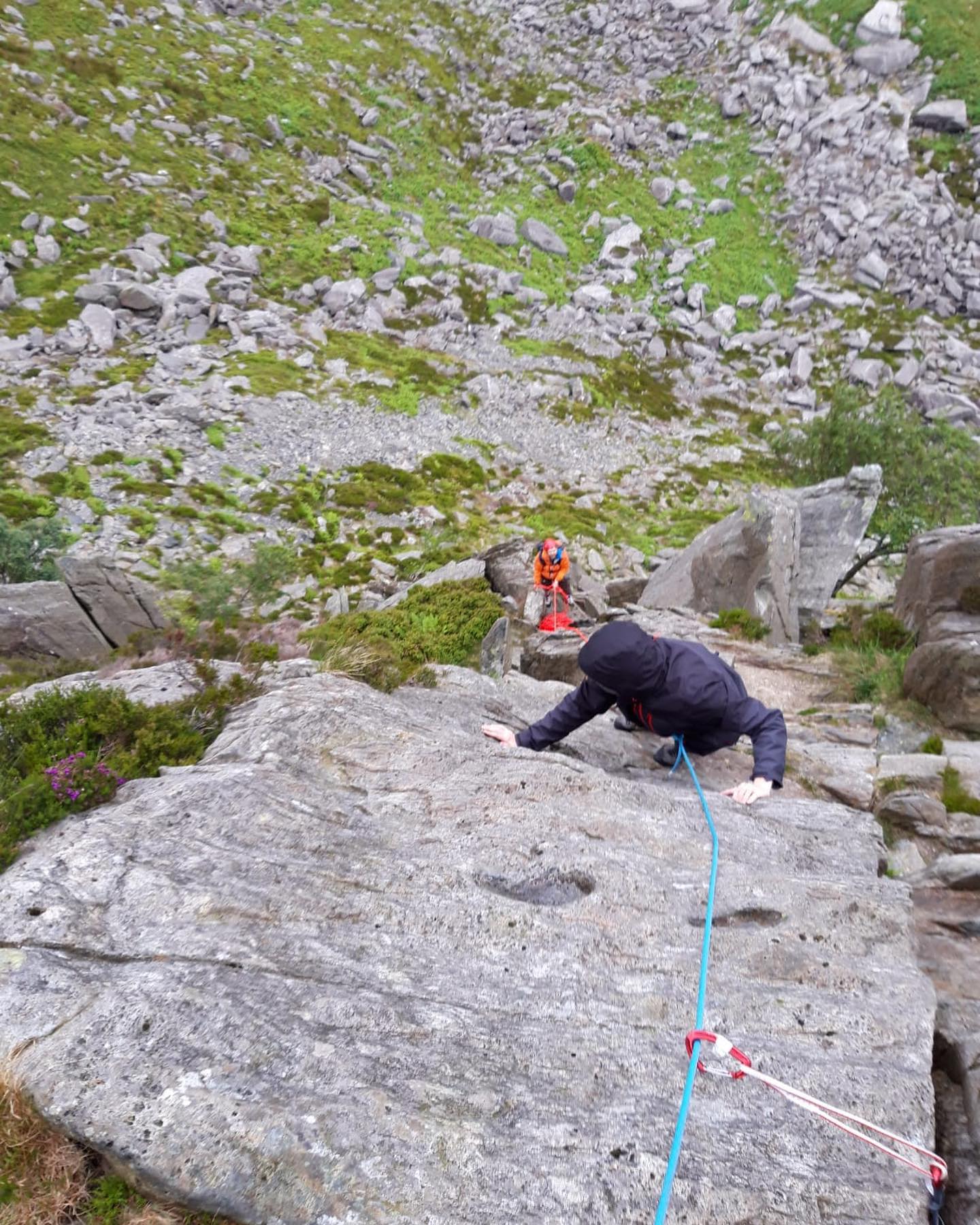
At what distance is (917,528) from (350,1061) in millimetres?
30756

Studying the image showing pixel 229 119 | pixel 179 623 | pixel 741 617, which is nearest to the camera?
pixel 741 617

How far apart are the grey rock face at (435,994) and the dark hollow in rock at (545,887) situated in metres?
0.02

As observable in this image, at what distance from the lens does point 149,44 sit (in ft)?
187

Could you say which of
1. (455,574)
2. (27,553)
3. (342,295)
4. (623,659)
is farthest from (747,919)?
(342,295)

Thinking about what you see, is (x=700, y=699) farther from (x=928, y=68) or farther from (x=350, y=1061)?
(x=928, y=68)

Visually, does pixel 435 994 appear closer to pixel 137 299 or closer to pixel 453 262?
pixel 137 299

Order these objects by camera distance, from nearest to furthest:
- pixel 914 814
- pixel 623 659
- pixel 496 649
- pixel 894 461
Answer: pixel 623 659, pixel 914 814, pixel 496 649, pixel 894 461

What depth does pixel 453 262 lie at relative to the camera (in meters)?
55.7

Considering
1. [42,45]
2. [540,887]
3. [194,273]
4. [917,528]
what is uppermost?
[42,45]

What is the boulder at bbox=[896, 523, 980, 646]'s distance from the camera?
1557 cm

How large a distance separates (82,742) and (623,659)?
518cm

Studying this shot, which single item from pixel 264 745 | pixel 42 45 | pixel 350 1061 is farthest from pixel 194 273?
pixel 350 1061

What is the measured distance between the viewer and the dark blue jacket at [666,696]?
766 centimetres

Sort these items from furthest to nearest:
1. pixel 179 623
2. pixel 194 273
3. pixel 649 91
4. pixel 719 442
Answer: pixel 649 91
pixel 719 442
pixel 194 273
pixel 179 623
